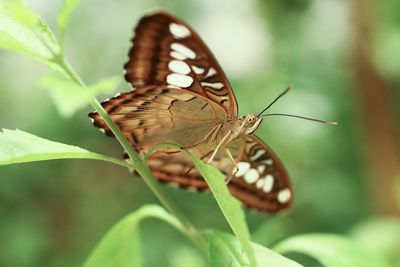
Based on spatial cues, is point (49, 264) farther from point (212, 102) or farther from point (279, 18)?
point (212, 102)

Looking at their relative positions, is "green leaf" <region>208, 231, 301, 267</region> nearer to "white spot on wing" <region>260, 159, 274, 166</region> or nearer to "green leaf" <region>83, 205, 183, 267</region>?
"green leaf" <region>83, 205, 183, 267</region>

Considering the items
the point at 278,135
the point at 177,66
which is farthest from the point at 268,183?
the point at 278,135

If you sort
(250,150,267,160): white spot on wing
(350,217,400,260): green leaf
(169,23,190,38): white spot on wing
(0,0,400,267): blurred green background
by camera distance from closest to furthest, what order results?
Answer: (169,23,190,38): white spot on wing, (250,150,267,160): white spot on wing, (350,217,400,260): green leaf, (0,0,400,267): blurred green background

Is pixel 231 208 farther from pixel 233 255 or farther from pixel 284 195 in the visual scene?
pixel 284 195

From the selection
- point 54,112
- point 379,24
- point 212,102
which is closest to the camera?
point 212,102

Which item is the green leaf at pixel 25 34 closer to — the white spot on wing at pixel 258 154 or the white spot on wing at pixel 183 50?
the white spot on wing at pixel 183 50

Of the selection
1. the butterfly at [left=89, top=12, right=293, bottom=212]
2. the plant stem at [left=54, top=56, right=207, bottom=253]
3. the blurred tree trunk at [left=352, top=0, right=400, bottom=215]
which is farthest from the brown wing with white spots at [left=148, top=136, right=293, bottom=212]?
the blurred tree trunk at [left=352, top=0, right=400, bottom=215]

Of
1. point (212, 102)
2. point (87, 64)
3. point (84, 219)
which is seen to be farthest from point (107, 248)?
point (87, 64)
